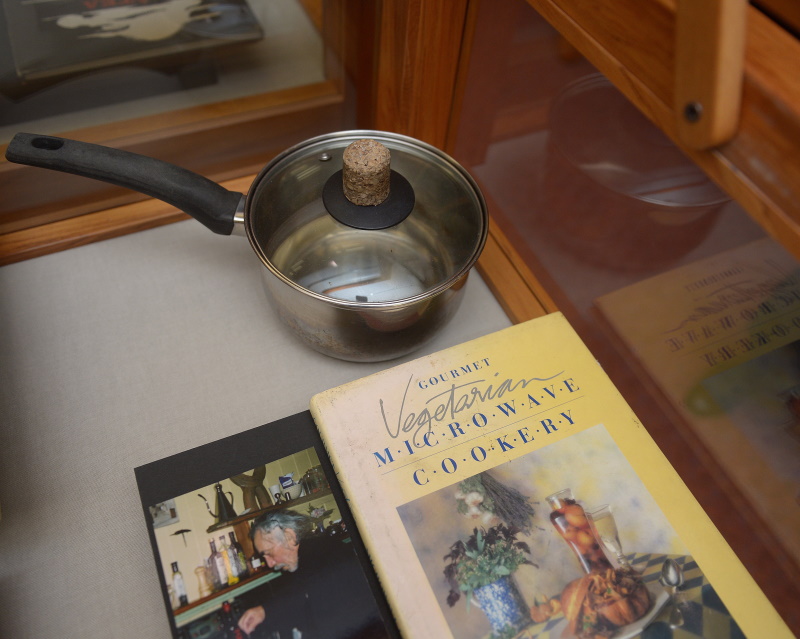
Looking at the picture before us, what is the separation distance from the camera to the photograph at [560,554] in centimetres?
41

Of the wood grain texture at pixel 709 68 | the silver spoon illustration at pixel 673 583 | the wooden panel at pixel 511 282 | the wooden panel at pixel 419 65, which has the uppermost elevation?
the wooden panel at pixel 419 65

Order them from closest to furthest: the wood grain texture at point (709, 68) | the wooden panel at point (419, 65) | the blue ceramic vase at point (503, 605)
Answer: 1. the wood grain texture at point (709, 68)
2. the blue ceramic vase at point (503, 605)
3. the wooden panel at point (419, 65)

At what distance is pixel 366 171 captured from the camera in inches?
18.9

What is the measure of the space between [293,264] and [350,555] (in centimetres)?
24

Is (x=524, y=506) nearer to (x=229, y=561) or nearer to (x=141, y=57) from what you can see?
(x=229, y=561)

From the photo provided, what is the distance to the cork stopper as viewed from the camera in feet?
1.57

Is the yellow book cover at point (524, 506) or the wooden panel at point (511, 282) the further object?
the wooden panel at point (511, 282)

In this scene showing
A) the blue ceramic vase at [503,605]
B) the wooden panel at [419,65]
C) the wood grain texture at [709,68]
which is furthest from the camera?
the wooden panel at [419,65]

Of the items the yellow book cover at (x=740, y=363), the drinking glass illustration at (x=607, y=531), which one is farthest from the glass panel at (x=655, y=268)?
the drinking glass illustration at (x=607, y=531)

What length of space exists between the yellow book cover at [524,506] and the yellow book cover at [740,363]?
0.06 m

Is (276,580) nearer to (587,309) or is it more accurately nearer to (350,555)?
(350,555)

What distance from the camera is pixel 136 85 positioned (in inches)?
25.5

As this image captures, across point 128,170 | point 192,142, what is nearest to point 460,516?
point 128,170

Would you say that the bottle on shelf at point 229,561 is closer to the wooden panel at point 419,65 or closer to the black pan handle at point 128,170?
the black pan handle at point 128,170
